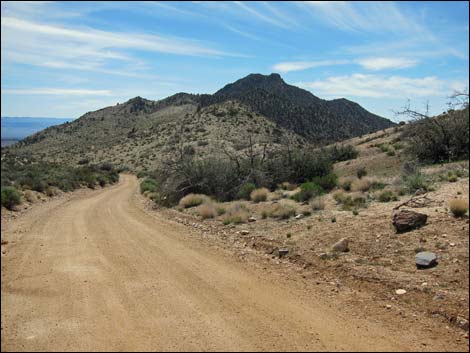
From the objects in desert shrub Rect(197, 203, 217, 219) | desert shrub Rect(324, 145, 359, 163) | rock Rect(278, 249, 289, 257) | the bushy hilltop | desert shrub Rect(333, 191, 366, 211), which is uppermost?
the bushy hilltop

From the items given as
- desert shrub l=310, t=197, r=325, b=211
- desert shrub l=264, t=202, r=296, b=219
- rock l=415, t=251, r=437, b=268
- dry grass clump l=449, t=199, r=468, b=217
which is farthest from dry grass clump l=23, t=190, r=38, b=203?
dry grass clump l=449, t=199, r=468, b=217

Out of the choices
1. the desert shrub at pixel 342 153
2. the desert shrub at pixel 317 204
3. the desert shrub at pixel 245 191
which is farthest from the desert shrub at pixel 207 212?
the desert shrub at pixel 342 153

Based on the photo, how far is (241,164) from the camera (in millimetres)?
27594

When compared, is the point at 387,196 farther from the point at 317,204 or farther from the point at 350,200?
the point at 317,204

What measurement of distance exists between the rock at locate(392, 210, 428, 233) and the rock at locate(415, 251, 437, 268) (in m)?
1.74

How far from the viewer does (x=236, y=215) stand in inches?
661

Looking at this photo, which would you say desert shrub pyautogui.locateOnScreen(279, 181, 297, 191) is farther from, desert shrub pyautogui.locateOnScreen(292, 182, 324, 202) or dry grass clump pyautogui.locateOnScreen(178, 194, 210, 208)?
dry grass clump pyautogui.locateOnScreen(178, 194, 210, 208)

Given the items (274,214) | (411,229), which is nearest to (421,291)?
(411,229)

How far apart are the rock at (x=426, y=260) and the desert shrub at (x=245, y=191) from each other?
13185 mm

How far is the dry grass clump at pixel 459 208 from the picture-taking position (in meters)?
10.6

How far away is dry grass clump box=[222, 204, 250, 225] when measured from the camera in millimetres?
16469

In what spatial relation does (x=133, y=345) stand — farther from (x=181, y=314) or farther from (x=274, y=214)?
(x=274, y=214)

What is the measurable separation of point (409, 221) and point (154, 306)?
6977mm

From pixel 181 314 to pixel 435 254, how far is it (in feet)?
18.5
